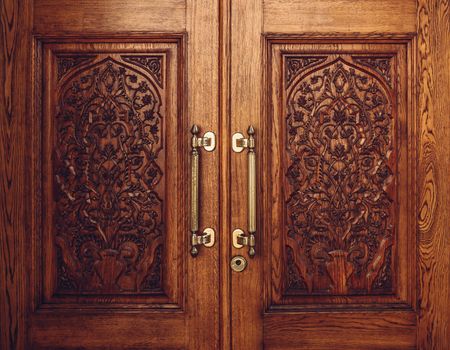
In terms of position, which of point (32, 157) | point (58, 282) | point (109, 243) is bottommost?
point (58, 282)

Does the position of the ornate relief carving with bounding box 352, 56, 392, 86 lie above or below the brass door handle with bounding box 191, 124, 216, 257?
above

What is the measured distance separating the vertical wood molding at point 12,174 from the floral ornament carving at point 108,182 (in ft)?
0.35

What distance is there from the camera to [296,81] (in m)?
1.30

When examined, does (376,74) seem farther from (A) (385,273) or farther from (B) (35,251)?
(B) (35,251)

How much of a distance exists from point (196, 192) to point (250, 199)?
16 centimetres

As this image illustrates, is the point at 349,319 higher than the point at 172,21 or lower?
lower

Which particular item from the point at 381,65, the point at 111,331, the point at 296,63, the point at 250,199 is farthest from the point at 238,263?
the point at 381,65

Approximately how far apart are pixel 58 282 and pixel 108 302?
0.16m

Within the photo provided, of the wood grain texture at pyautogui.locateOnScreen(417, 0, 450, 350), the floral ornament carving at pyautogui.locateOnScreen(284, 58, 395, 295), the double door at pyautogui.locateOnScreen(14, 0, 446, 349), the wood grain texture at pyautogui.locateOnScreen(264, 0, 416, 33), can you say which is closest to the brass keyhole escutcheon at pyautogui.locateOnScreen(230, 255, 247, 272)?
the double door at pyautogui.locateOnScreen(14, 0, 446, 349)

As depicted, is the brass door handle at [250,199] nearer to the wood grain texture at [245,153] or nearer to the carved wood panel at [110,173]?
the wood grain texture at [245,153]

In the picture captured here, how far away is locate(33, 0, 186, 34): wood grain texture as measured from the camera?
129cm

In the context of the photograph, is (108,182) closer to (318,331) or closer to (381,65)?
(318,331)

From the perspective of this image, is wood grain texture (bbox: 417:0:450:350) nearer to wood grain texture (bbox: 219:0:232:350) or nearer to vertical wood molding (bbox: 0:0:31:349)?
wood grain texture (bbox: 219:0:232:350)

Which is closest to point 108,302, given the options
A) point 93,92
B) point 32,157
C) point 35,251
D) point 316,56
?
point 35,251
